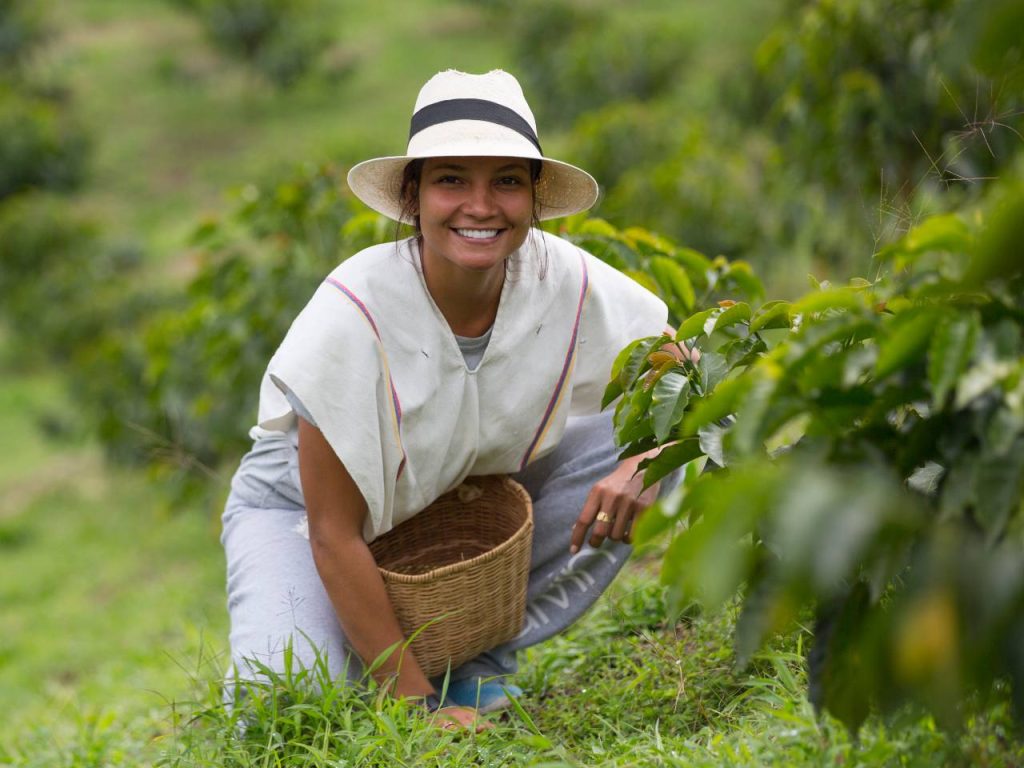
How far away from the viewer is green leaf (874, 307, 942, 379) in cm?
133

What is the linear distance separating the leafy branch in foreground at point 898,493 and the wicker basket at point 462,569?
0.79m

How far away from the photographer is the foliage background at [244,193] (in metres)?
3.82

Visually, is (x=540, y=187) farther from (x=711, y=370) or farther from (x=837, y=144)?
(x=837, y=144)

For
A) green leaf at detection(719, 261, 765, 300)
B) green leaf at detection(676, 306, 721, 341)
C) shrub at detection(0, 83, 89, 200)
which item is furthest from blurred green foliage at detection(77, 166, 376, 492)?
shrub at detection(0, 83, 89, 200)

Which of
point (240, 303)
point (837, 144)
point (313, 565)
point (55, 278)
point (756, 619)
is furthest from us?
point (55, 278)

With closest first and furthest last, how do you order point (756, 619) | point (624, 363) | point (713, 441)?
Answer: point (756, 619)
point (713, 441)
point (624, 363)

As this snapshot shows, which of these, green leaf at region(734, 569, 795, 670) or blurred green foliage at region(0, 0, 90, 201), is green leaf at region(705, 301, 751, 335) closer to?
green leaf at region(734, 569, 795, 670)

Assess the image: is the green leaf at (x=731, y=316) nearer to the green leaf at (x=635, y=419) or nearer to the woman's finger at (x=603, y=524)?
the green leaf at (x=635, y=419)

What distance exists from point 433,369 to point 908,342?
1.13m

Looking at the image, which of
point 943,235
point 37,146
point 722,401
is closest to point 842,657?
point 722,401

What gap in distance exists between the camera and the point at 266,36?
20.8 metres

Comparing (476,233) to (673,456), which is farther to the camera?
(476,233)

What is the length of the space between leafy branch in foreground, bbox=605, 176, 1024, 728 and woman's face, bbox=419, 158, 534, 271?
30.4 inches

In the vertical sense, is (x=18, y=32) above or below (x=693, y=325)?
above
